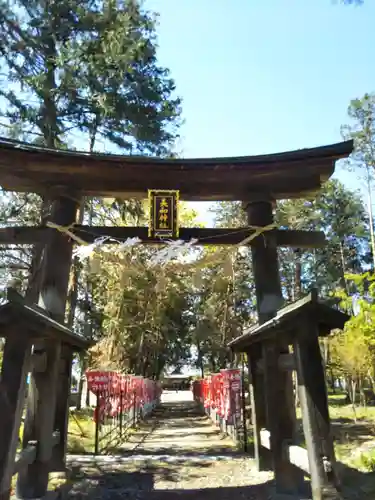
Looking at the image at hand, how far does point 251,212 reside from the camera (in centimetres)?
725

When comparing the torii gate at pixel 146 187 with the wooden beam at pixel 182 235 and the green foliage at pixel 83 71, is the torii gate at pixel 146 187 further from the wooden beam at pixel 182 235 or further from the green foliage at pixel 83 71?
the green foliage at pixel 83 71

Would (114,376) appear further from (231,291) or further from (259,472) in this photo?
(231,291)

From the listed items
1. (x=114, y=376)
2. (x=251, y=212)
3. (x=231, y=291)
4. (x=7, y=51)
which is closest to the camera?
(x=251, y=212)

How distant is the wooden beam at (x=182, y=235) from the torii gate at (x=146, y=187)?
17 mm

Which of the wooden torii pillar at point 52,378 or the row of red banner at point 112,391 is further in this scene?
the row of red banner at point 112,391

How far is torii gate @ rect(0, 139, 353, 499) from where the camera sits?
6.56 m

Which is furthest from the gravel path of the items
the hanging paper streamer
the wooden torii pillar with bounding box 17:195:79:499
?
the hanging paper streamer

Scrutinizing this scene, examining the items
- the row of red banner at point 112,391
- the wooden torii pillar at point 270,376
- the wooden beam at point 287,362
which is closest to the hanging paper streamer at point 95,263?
the wooden torii pillar at point 270,376

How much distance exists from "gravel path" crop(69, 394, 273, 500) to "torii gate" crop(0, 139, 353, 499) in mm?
918

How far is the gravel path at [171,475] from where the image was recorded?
6082 millimetres

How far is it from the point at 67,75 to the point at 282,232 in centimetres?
966

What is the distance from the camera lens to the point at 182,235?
7.00 meters

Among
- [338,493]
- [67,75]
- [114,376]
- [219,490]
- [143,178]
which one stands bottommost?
[219,490]

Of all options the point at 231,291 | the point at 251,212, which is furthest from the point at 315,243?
the point at 231,291
